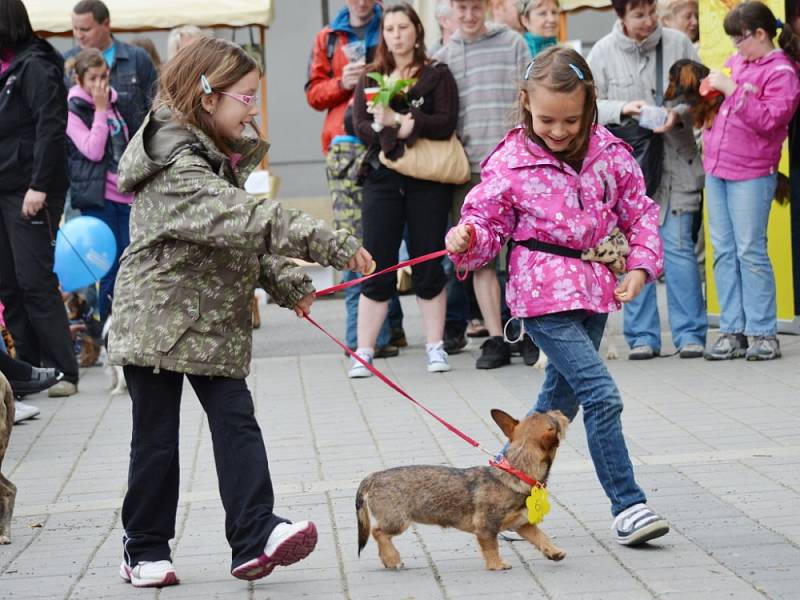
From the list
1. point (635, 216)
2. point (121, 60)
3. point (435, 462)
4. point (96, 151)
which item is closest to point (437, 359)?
point (435, 462)

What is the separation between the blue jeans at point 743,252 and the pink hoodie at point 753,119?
0.10m

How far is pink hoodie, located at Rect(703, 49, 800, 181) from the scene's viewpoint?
846 centimetres

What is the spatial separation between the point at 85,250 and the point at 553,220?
5.78 metres

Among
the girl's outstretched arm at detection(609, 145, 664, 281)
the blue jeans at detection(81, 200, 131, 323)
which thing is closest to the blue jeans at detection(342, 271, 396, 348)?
the blue jeans at detection(81, 200, 131, 323)

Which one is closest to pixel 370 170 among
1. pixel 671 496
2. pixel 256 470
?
pixel 671 496

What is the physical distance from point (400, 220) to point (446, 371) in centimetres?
103

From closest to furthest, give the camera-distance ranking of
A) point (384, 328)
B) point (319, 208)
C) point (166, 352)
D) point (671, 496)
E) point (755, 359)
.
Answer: point (166, 352)
point (671, 496)
point (755, 359)
point (384, 328)
point (319, 208)

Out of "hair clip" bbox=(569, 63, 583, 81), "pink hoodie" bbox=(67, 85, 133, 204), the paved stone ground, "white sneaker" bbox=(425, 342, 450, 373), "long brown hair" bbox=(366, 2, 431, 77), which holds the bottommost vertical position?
"white sneaker" bbox=(425, 342, 450, 373)

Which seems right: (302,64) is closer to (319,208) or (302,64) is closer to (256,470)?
(319,208)

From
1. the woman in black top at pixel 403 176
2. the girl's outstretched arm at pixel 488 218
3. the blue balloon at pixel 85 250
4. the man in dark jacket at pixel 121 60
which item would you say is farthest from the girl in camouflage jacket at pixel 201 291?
the man in dark jacket at pixel 121 60

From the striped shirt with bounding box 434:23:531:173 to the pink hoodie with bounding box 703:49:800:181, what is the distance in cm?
133

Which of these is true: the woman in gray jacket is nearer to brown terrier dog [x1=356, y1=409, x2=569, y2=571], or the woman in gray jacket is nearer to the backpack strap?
the backpack strap

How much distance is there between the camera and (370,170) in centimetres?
917

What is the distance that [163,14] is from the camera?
43.1 ft
